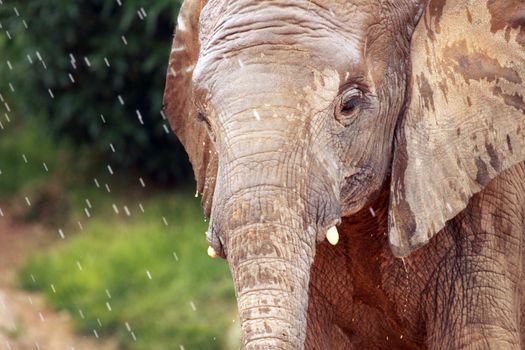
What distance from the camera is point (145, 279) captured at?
35.9ft

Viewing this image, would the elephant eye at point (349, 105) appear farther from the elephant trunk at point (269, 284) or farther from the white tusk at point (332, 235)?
the elephant trunk at point (269, 284)

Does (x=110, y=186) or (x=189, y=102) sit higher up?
(x=189, y=102)

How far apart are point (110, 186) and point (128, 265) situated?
153cm

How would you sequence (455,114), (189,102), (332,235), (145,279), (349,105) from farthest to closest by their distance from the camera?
(145,279) → (189,102) → (455,114) → (349,105) → (332,235)

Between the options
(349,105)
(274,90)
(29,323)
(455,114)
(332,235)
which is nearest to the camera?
(274,90)

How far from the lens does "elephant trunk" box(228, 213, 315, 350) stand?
4.87 m

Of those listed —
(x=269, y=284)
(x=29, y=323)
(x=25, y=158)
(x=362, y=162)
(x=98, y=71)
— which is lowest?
(x=29, y=323)

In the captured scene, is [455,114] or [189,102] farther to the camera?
[189,102]

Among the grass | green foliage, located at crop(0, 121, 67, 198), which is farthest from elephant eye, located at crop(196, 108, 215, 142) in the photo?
green foliage, located at crop(0, 121, 67, 198)

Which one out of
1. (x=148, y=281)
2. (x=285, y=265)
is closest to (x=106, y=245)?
(x=148, y=281)

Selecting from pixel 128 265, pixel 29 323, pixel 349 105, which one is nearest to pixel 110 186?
pixel 128 265

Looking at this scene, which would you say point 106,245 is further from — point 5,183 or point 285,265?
point 285,265

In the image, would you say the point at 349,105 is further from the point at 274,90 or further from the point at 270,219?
the point at 270,219

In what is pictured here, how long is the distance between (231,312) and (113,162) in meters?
2.61
